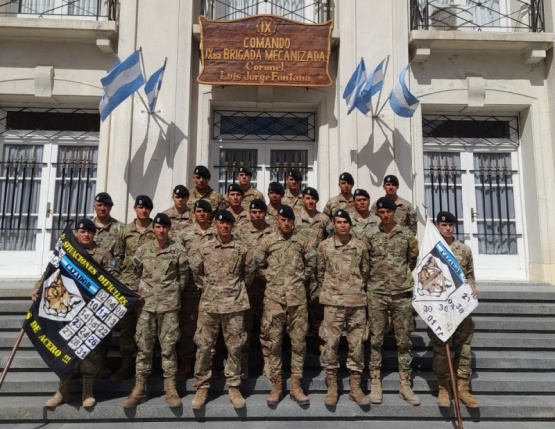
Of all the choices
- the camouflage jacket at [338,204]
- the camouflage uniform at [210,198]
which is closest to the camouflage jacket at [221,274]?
the camouflage uniform at [210,198]

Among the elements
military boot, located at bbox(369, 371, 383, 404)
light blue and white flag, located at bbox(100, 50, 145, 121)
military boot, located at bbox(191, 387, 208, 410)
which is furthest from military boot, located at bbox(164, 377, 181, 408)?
light blue and white flag, located at bbox(100, 50, 145, 121)

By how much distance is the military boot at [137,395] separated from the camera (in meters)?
4.20

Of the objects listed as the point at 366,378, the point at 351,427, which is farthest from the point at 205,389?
the point at 366,378

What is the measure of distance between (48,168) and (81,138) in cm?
82

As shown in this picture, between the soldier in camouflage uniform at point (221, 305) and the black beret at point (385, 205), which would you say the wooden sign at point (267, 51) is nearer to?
the black beret at point (385, 205)

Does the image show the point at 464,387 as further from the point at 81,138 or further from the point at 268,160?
the point at 81,138

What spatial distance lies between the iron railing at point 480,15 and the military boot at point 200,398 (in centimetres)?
725

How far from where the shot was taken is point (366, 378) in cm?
476

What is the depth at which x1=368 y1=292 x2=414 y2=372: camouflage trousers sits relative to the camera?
4.53 metres

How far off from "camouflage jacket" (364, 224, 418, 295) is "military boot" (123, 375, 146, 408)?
2.55 meters

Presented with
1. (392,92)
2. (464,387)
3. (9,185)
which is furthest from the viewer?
(9,185)

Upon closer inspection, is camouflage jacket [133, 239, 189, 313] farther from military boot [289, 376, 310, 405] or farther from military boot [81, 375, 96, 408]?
military boot [289, 376, 310, 405]

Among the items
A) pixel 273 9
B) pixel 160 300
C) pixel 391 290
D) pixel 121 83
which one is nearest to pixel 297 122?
pixel 273 9

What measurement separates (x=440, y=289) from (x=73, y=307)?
3.81 m
